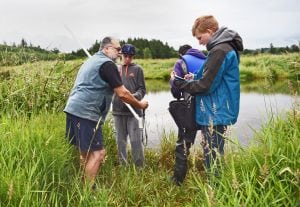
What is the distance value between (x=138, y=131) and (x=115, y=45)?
1819mm

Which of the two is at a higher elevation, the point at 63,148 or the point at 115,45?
the point at 115,45

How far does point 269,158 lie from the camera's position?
139 inches

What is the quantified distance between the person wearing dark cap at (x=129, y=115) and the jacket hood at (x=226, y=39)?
2255 millimetres

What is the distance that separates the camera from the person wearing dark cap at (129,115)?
21.6 ft

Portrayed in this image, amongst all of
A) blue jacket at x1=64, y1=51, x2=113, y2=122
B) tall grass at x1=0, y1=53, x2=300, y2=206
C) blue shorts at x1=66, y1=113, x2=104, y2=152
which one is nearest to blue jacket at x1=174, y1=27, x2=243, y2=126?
tall grass at x1=0, y1=53, x2=300, y2=206

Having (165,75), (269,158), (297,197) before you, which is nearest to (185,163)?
(269,158)

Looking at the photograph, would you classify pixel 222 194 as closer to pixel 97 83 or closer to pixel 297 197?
pixel 297 197

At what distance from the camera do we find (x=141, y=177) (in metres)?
5.73

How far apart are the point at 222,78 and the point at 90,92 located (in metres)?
1.54

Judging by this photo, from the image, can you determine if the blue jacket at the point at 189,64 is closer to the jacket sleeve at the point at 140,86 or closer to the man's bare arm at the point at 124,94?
the man's bare arm at the point at 124,94

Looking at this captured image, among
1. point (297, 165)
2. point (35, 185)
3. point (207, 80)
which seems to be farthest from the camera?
point (207, 80)


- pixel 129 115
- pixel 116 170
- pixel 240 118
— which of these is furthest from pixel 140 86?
pixel 240 118

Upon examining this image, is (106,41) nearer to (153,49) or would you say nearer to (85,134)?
(85,134)

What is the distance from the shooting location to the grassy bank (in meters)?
3.21
